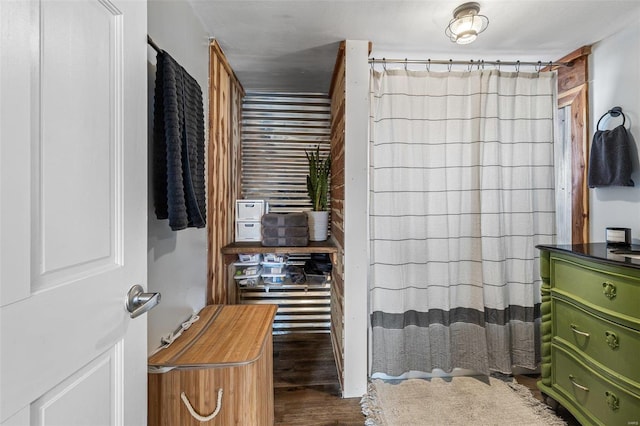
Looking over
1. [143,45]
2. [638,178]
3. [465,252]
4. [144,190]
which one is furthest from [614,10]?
[144,190]

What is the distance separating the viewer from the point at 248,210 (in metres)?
2.40

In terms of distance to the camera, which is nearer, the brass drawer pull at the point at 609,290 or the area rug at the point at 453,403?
the brass drawer pull at the point at 609,290

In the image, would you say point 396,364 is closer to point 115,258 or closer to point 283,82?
point 115,258

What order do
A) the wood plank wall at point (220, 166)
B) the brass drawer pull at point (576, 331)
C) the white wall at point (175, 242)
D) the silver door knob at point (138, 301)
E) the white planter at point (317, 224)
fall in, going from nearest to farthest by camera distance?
1. the silver door knob at point (138, 301)
2. the white wall at point (175, 242)
3. the brass drawer pull at point (576, 331)
4. the wood plank wall at point (220, 166)
5. the white planter at point (317, 224)

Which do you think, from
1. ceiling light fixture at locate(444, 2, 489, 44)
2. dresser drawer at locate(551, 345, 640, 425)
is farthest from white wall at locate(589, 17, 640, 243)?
ceiling light fixture at locate(444, 2, 489, 44)

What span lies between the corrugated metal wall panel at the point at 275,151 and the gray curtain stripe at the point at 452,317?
1236 millimetres

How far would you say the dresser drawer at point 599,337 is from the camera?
131 centimetres

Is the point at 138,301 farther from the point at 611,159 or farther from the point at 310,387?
the point at 611,159

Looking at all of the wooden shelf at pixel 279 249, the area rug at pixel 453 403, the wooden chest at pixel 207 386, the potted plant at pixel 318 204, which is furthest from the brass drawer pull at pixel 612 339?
the potted plant at pixel 318 204

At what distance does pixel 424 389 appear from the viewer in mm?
1975

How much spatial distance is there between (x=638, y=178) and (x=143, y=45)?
258 cm

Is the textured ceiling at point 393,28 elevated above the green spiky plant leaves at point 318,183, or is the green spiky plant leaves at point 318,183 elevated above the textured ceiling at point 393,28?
the textured ceiling at point 393,28

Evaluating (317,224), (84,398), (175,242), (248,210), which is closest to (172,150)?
(175,242)

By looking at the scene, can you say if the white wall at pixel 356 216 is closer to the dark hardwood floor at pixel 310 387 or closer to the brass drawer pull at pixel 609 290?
the dark hardwood floor at pixel 310 387
